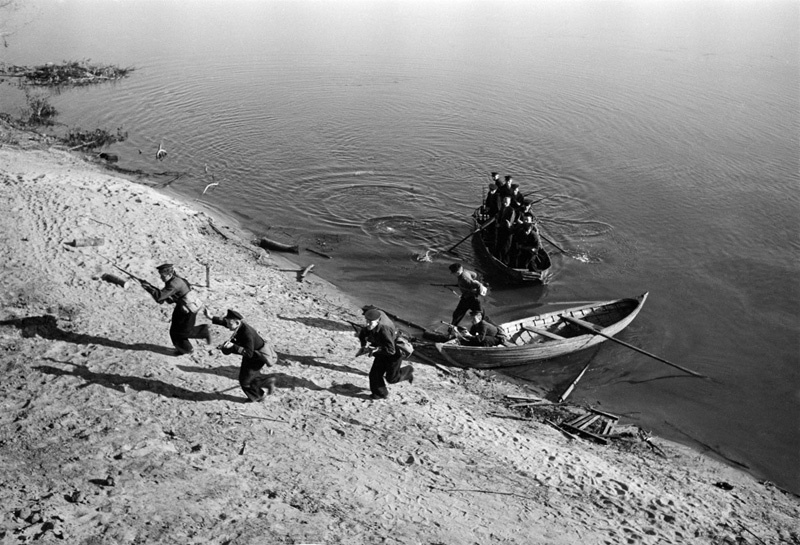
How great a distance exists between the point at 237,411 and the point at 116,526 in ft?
9.09

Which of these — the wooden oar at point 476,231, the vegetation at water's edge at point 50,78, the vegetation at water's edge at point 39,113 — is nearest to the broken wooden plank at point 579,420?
the wooden oar at point 476,231

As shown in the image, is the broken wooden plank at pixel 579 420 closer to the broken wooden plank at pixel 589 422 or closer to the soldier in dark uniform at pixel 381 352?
the broken wooden plank at pixel 589 422

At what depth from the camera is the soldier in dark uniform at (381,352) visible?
1015 cm

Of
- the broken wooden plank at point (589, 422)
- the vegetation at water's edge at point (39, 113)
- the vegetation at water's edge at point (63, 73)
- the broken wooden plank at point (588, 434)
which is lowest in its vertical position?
the broken wooden plank at point (589, 422)

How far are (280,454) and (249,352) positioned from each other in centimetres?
156

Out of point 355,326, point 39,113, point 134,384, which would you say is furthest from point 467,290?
point 39,113

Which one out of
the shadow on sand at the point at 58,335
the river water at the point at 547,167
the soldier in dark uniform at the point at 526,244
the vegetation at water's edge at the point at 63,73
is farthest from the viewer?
the vegetation at water's edge at the point at 63,73

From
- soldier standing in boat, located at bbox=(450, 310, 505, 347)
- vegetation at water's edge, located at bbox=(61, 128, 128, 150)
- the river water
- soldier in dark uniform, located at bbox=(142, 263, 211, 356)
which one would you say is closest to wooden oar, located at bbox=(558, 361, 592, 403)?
the river water

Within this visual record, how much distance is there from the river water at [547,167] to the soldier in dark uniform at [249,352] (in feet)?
20.8

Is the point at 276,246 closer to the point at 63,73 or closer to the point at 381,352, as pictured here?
the point at 381,352

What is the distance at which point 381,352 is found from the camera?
34.1ft

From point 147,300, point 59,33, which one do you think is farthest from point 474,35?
point 147,300

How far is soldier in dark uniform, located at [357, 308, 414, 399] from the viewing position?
33.3ft

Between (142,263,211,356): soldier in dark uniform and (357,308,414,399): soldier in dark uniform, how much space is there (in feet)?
9.23
